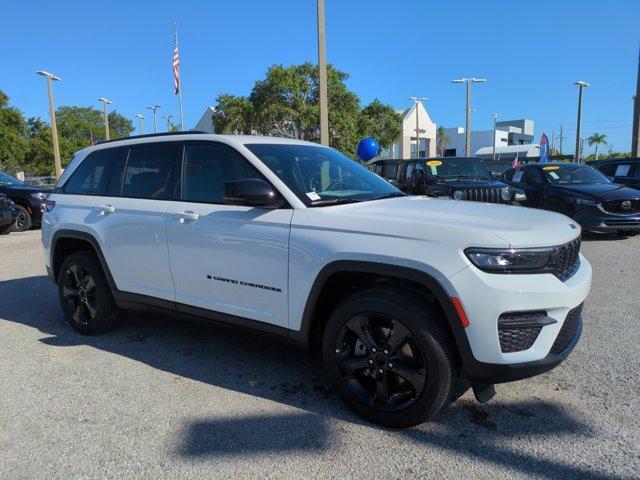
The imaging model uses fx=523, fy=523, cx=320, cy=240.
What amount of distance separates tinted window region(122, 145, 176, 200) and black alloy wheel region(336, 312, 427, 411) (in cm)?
196

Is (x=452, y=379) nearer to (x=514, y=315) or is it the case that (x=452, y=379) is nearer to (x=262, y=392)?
(x=514, y=315)

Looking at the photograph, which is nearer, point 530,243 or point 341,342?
point 530,243

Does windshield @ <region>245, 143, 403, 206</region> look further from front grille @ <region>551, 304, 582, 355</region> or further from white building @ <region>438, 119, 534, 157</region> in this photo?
white building @ <region>438, 119, 534, 157</region>

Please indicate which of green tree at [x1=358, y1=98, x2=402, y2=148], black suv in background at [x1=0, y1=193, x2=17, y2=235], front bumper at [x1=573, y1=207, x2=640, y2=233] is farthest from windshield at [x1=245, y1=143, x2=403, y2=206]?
green tree at [x1=358, y1=98, x2=402, y2=148]

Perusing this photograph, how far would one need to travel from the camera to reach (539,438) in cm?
294

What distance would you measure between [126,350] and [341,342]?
2240 mm

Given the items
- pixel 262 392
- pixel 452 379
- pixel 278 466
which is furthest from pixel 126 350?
pixel 452 379

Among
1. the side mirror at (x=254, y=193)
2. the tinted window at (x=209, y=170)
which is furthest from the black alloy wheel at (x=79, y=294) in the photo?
the side mirror at (x=254, y=193)

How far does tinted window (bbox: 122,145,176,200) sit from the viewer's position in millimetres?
4217

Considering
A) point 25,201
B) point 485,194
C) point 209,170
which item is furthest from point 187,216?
point 25,201

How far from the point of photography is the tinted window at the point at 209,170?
3791mm

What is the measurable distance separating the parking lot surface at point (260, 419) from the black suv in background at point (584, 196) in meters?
5.50

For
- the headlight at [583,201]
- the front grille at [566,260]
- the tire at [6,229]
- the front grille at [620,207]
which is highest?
the front grille at [566,260]

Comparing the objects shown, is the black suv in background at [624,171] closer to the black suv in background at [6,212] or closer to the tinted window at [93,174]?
the tinted window at [93,174]
